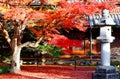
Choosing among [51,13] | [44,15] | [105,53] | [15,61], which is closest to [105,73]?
[105,53]

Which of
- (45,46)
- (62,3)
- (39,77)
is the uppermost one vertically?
(62,3)

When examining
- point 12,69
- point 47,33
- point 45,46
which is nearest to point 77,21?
point 47,33

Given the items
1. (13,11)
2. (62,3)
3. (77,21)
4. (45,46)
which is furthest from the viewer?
(45,46)

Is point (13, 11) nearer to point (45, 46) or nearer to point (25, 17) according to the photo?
point (25, 17)

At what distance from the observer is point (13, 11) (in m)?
19.0

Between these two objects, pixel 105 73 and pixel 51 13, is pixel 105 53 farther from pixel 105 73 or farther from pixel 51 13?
pixel 51 13

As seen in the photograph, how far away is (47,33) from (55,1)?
2.90m

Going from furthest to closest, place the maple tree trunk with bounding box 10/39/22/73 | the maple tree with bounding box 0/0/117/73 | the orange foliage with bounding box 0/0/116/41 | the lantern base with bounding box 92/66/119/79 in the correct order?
the maple tree trunk with bounding box 10/39/22/73
the maple tree with bounding box 0/0/117/73
the orange foliage with bounding box 0/0/116/41
the lantern base with bounding box 92/66/119/79

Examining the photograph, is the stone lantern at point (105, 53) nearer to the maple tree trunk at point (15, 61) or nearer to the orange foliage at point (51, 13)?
the orange foliage at point (51, 13)

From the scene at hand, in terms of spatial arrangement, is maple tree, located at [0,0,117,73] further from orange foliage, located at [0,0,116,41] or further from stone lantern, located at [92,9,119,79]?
stone lantern, located at [92,9,119,79]

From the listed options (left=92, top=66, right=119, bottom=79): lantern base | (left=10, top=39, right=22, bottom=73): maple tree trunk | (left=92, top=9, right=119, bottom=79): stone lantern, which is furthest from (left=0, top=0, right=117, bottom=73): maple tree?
(left=92, top=66, right=119, bottom=79): lantern base

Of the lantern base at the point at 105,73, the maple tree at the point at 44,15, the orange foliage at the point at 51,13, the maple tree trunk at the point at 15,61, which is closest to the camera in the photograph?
the lantern base at the point at 105,73

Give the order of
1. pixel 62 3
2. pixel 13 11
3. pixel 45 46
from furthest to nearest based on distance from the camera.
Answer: pixel 45 46 < pixel 62 3 < pixel 13 11

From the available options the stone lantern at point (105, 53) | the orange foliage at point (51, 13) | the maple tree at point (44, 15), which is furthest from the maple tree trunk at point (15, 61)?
the stone lantern at point (105, 53)
